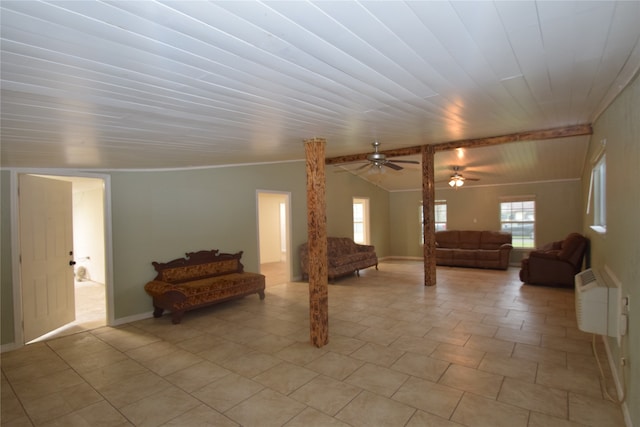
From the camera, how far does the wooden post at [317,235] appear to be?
142 inches

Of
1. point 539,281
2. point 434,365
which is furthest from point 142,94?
point 539,281

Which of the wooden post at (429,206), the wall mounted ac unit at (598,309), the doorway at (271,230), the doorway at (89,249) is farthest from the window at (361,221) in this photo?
the wall mounted ac unit at (598,309)

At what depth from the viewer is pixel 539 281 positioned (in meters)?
6.32

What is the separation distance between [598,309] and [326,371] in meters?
2.28

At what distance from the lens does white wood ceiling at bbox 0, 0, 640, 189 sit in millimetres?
1293

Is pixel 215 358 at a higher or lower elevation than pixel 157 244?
lower

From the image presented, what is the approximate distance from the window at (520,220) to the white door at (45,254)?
9.38 meters

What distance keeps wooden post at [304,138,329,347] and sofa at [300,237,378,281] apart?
3.15 m

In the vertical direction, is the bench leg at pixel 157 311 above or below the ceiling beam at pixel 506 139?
below

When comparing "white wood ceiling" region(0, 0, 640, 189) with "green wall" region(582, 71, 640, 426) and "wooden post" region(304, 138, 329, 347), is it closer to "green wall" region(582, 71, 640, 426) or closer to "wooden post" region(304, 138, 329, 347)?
"green wall" region(582, 71, 640, 426)

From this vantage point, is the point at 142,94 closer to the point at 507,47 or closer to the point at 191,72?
the point at 191,72

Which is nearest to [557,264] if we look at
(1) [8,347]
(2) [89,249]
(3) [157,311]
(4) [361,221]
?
(4) [361,221]

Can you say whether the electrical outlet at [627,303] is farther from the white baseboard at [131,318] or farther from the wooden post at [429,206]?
the white baseboard at [131,318]

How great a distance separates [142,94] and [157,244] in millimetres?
3667
